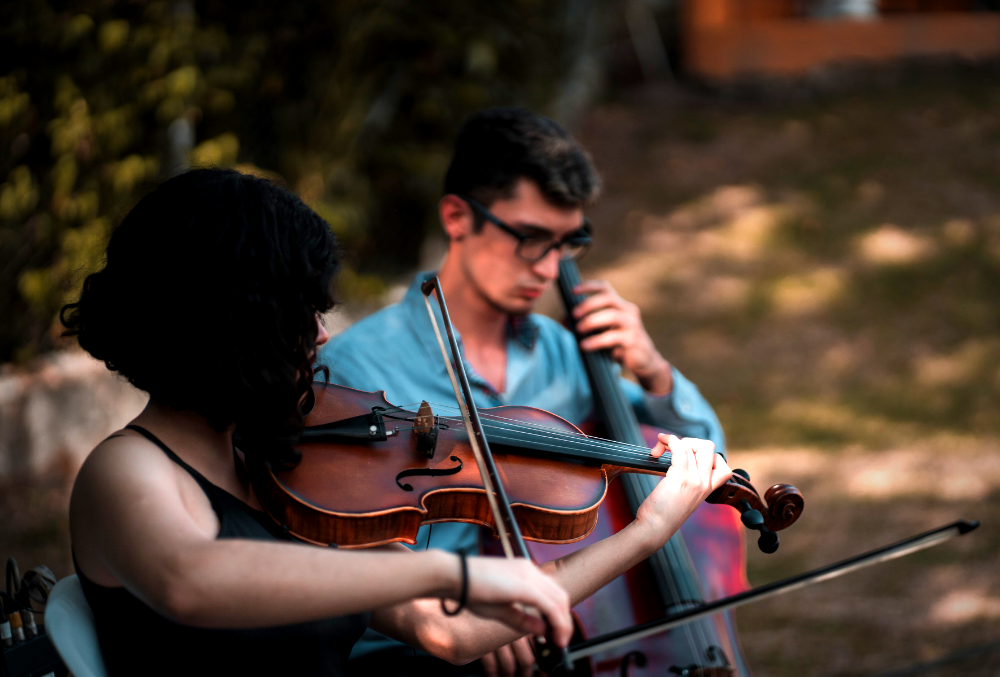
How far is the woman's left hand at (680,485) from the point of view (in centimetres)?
112

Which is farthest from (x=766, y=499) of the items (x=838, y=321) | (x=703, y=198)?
(x=703, y=198)

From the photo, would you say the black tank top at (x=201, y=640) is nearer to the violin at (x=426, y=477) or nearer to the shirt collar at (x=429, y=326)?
the violin at (x=426, y=477)

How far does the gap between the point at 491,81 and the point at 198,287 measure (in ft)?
12.2

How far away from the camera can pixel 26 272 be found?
2910 millimetres

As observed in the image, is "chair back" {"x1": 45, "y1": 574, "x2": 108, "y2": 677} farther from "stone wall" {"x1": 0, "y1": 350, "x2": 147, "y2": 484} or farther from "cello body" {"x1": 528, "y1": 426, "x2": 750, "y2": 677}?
"stone wall" {"x1": 0, "y1": 350, "x2": 147, "y2": 484}

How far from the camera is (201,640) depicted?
99 cm

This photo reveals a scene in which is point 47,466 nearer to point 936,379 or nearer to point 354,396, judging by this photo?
point 354,396

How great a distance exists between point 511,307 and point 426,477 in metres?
0.80

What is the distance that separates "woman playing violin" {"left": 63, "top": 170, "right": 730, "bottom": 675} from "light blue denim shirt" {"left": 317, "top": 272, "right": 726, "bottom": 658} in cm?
47

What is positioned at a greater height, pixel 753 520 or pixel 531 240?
pixel 531 240

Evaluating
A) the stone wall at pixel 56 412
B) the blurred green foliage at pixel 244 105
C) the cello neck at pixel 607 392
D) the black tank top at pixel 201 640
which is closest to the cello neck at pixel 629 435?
the cello neck at pixel 607 392

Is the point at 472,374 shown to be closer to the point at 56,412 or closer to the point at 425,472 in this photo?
the point at 425,472

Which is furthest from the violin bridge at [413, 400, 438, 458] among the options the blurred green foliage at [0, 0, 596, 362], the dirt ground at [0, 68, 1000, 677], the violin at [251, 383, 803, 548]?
the dirt ground at [0, 68, 1000, 677]

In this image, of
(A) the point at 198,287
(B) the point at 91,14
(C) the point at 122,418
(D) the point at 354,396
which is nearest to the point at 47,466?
(C) the point at 122,418
